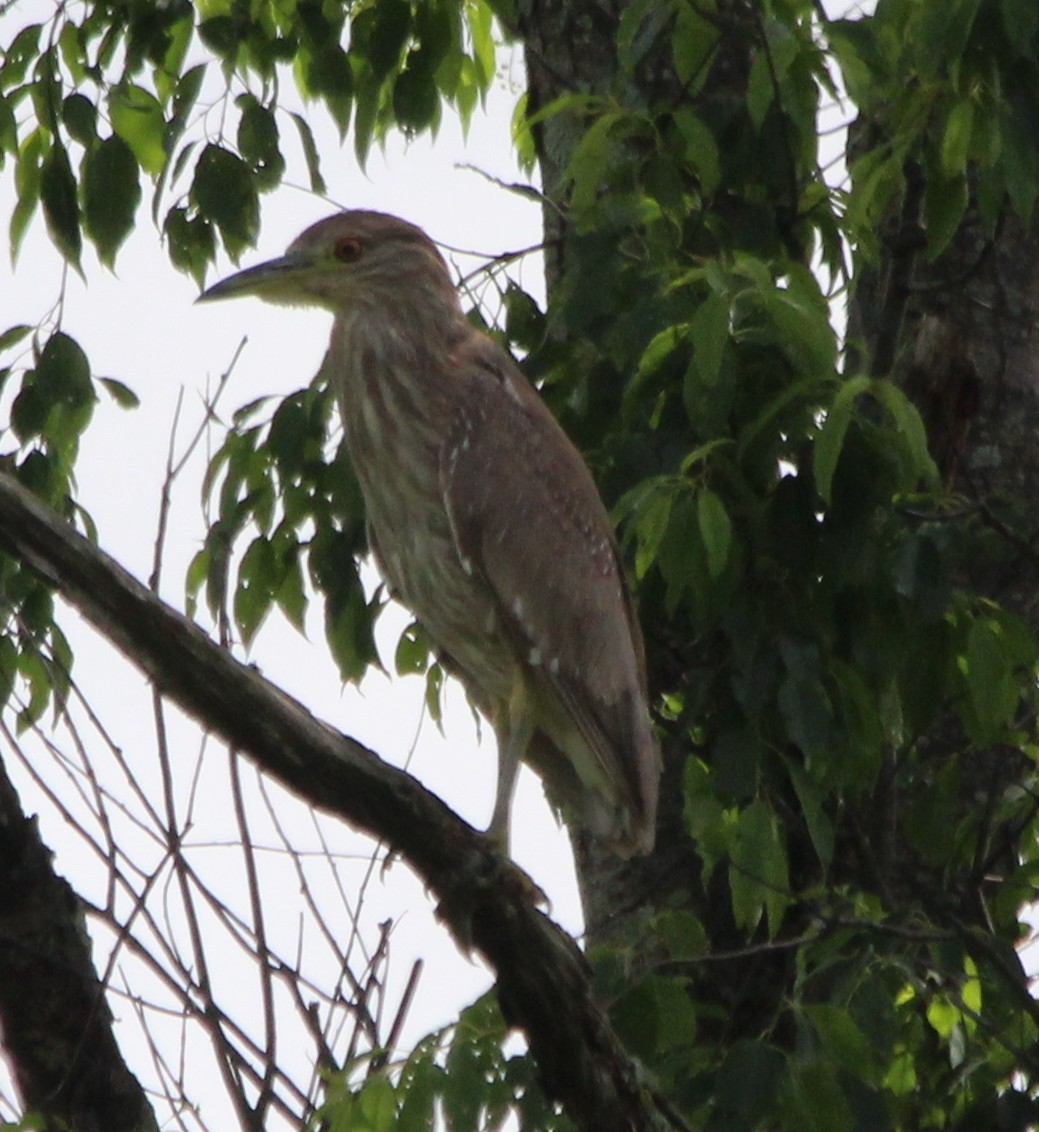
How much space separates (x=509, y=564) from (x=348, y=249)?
98 cm

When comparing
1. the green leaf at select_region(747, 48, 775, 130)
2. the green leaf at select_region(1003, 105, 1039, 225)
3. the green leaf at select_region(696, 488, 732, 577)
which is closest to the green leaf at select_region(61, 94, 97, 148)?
the green leaf at select_region(747, 48, 775, 130)

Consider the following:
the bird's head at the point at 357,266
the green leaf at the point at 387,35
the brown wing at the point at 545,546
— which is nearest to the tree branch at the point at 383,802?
the brown wing at the point at 545,546

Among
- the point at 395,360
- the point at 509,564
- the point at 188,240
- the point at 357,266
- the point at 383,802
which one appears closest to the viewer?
the point at 383,802

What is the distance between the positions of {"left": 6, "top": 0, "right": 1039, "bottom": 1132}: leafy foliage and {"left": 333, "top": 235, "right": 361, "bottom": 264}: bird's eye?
1.30 ft

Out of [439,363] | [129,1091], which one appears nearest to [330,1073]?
[129,1091]

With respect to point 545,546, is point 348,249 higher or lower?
higher

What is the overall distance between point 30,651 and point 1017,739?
1977mm

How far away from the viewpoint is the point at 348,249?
180 inches

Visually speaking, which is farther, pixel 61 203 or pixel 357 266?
pixel 357 266

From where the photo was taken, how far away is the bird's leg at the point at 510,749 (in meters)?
3.88

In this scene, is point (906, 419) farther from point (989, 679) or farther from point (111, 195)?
point (111, 195)

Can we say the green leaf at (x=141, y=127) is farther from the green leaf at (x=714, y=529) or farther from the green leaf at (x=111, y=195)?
the green leaf at (x=714, y=529)

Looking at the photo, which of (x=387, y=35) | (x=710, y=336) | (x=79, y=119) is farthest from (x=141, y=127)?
(x=710, y=336)

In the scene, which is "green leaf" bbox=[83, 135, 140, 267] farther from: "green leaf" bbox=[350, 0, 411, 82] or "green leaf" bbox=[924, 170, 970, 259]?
"green leaf" bbox=[924, 170, 970, 259]
